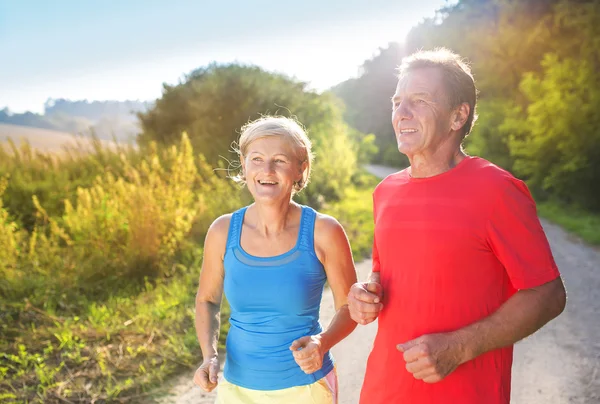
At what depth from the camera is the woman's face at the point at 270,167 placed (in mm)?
2088

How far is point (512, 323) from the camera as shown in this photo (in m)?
1.50

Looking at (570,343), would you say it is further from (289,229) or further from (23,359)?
(23,359)

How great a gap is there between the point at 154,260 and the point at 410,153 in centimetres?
536

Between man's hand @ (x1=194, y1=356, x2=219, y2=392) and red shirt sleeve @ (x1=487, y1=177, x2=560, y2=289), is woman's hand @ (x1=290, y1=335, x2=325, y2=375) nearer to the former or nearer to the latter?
man's hand @ (x1=194, y1=356, x2=219, y2=392)

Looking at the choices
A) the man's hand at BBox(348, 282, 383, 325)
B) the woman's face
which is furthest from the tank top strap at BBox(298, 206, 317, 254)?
the man's hand at BBox(348, 282, 383, 325)

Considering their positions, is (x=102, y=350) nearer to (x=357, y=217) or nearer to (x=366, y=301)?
(x=366, y=301)

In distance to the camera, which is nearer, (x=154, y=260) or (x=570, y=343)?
(x=570, y=343)

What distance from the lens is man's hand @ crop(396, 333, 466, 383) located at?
1487 mm

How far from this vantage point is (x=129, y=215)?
6.44 metres

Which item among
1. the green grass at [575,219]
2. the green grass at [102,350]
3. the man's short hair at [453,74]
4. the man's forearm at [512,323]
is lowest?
the green grass at [575,219]

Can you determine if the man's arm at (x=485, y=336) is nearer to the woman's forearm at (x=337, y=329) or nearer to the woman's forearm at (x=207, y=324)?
the woman's forearm at (x=337, y=329)

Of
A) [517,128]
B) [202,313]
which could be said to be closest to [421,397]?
[202,313]

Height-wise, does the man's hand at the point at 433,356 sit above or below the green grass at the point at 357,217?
above

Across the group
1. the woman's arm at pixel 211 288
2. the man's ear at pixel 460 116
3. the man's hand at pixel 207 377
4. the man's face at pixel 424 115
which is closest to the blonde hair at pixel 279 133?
the woman's arm at pixel 211 288
